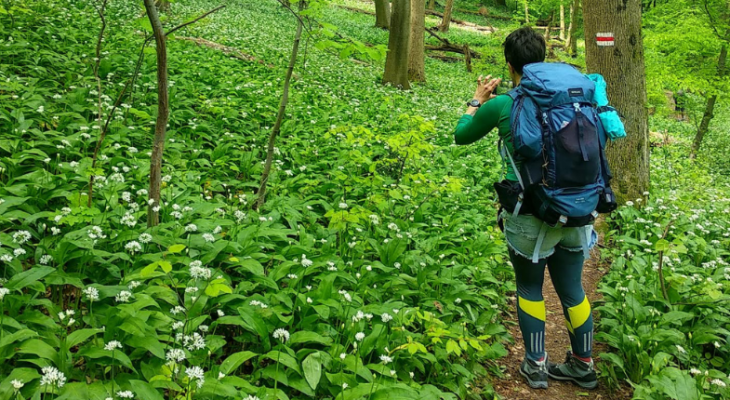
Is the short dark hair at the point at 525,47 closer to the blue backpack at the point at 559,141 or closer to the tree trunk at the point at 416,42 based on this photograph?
the blue backpack at the point at 559,141

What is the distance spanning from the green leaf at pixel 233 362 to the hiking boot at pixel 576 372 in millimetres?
2302

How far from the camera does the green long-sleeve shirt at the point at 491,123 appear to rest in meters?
2.99

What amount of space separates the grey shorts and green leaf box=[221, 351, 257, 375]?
5.94 feet

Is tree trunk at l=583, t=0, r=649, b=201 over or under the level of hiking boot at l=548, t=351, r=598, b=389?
over

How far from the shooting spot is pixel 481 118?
3.10 m

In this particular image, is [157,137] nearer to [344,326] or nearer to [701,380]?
[344,326]

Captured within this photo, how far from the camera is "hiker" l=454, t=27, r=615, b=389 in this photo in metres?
2.83

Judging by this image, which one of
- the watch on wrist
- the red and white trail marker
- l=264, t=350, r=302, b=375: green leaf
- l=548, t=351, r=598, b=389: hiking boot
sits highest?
the red and white trail marker

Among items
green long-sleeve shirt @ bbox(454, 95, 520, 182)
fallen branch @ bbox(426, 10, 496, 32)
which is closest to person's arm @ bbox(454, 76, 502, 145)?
green long-sleeve shirt @ bbox(454, 95, 520, 182)

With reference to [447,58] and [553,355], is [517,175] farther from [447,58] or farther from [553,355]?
[447,58]

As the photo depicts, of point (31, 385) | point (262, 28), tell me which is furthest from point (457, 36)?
point (31, 385)

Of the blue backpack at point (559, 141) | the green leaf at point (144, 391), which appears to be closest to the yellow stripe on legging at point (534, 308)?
the blue backpack at point (559, 141)

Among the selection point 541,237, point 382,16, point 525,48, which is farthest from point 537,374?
point 382,16

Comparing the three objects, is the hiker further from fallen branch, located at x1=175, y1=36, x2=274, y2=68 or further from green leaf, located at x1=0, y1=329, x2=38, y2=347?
fallen branch, located at x1=175, y1=36, x2=274, y2=68
